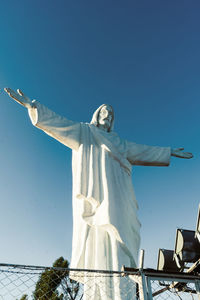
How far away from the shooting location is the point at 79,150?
19.8 feet

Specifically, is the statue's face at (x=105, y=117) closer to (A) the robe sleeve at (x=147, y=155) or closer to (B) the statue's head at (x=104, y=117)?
(B) the statue's head at (x=104, y=117)

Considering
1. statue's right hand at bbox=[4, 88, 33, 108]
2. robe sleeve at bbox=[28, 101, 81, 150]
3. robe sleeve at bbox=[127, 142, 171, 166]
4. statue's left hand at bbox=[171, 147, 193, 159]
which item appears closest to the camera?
statue's right hand at bbox=[4, 88, 33, 108]

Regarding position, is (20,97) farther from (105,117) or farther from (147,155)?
(147,155)

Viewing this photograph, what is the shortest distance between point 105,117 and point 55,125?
1.46 m

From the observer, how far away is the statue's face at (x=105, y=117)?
268 inches

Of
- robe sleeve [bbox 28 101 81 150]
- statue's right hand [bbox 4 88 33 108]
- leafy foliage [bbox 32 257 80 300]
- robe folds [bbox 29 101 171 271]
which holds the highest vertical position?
statue's right hand [bbox 4 88 33 108]

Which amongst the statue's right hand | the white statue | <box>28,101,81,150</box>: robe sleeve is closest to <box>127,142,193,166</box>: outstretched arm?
the white statue

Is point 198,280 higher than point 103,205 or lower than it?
lower

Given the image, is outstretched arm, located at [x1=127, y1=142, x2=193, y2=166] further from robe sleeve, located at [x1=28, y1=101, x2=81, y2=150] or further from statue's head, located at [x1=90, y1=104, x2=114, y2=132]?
robe sleeve, located at [x1=28, y1=101, x2=81, y2=150]

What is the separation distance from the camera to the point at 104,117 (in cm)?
688

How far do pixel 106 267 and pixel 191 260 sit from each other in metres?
1.32

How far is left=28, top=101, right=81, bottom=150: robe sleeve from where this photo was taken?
5738 millimetres

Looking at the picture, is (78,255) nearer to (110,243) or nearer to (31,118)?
(110,243)

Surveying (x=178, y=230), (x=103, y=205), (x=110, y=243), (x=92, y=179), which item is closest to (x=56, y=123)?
(x=92, y=179)
